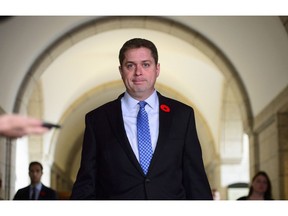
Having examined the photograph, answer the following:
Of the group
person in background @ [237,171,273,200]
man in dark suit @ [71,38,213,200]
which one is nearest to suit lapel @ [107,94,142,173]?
man in dark suit @ [71,38,213,200]

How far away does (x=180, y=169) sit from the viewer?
2.53 m

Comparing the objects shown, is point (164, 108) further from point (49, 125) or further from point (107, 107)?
point (49, 125)

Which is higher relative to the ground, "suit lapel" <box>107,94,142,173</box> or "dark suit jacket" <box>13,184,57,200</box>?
"suit lapel" <box>107,94,142,173</box>

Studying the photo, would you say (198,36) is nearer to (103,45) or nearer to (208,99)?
(103,45)

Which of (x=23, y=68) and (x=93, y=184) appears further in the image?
(x=23, y=68)

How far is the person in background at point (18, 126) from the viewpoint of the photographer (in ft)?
6.03

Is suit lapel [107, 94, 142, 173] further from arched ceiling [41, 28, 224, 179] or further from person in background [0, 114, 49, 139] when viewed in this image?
arched ceiling [41, 28, 224, 179]

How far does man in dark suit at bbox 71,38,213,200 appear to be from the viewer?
2.49m

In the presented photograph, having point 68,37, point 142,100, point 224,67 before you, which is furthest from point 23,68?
point 142,100

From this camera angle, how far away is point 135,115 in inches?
102

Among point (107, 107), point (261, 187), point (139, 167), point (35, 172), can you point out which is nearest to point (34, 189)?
point (35, 172)

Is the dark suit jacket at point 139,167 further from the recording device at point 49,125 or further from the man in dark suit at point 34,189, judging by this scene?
the man in dark suit at point 34,189

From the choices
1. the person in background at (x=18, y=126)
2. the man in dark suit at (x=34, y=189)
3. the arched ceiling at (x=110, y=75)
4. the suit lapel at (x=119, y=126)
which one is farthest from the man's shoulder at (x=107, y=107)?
the arched ceiling at (x=110, y=75)
